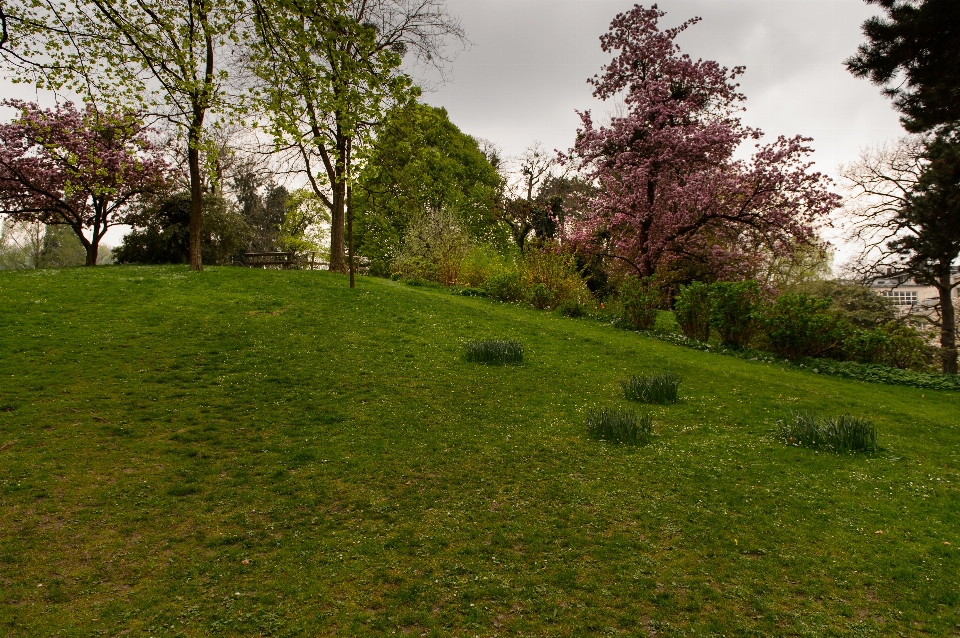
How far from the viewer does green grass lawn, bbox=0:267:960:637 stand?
3.00 meters

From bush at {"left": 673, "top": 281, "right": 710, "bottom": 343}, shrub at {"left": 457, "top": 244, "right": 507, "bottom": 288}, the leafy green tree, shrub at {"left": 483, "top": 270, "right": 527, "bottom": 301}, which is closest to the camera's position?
bush at {"left": 673, "top": 281, "right": 710, "bottom": 343}

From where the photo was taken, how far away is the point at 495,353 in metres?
8.56

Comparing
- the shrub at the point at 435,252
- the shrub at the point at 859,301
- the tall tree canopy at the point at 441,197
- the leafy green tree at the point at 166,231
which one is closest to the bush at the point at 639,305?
the shrub at the point at 435,252

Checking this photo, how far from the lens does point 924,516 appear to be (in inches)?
162

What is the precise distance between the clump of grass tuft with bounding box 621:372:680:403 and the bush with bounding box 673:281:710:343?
5.97m

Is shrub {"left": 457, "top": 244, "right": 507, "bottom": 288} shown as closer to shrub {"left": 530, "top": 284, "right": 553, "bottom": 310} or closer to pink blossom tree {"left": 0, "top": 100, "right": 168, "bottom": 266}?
shrub {"left": 530, "top": 284, "right": 553, "bottom": 310}

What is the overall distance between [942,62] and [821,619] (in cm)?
1013

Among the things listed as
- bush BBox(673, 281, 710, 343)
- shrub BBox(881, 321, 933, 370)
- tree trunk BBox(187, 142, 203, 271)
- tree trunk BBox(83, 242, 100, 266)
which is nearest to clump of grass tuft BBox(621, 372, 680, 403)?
bush BBox(673, 281, 710, 343)

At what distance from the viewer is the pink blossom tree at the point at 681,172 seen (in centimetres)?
1499

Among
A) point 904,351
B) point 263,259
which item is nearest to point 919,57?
point 904,351

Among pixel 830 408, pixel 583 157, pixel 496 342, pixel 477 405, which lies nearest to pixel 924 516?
pixel 830 408

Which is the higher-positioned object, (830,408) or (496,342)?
(496,342)

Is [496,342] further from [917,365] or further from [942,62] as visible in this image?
[917,365]

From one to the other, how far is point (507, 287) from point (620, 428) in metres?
11.2
